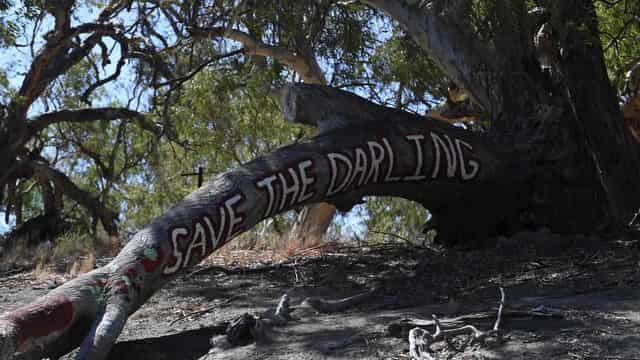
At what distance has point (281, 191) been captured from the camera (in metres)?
7.87

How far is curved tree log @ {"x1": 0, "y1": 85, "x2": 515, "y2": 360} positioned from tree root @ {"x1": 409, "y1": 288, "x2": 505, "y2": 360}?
188cm

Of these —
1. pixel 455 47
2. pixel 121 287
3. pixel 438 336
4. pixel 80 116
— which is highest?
pixel 80 116

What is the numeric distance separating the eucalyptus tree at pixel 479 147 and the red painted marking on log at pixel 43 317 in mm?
1459

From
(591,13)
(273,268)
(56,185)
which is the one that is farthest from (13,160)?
(591,13)

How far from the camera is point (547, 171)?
9.36m

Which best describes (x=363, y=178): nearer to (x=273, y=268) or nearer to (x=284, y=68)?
(x=273, y=268)

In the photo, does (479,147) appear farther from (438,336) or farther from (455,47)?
(438,336)

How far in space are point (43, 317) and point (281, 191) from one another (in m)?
2.71

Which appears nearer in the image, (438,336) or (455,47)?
(438,336)

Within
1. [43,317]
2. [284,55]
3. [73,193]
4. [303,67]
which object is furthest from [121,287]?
[73,193]

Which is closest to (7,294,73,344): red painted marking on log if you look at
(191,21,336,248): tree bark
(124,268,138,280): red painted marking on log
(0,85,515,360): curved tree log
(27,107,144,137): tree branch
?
Result: (0,85,515,360): curved tree log

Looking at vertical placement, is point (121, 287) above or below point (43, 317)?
above

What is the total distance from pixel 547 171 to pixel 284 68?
247 inches

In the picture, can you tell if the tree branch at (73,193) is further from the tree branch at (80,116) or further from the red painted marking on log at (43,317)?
the red painted marking on log at (43,317)
